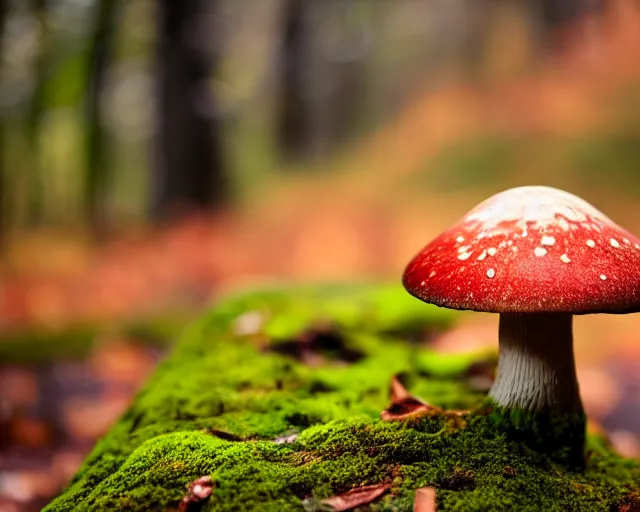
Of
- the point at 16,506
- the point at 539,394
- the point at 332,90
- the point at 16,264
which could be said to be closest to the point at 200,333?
the point at 16,506

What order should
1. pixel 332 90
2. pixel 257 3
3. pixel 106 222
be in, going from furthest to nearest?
pixel 257 3 → pixel 332 90 → pixel 106 222

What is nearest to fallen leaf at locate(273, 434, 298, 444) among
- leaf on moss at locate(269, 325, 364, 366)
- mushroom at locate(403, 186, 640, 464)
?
mushroom at locate(403, 186, 640, 464)

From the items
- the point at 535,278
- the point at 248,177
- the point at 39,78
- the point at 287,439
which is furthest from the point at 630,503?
the point at 248,177

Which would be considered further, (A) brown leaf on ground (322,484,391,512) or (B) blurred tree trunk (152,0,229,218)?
(B) blurred tree trunk (152,0,229,218)

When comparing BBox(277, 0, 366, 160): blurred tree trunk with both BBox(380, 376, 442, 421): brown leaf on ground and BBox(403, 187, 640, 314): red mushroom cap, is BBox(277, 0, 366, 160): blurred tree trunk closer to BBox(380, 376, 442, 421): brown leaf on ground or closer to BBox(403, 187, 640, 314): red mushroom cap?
BBox(380, 376, 442, 421): brown leaf on ground

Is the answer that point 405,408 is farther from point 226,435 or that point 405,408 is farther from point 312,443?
point 226,435

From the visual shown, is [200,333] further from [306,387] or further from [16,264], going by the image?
[16,264]

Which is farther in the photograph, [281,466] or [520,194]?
[520,194]
